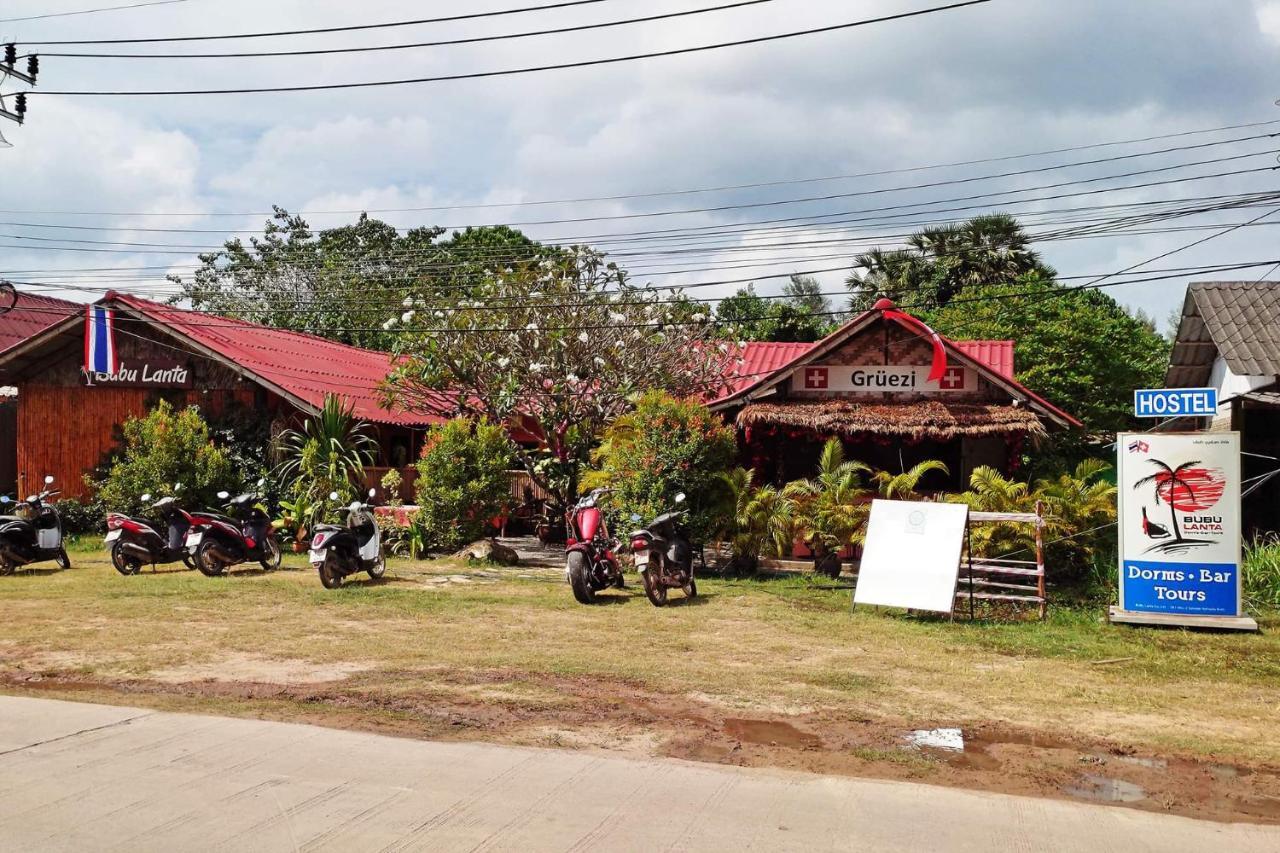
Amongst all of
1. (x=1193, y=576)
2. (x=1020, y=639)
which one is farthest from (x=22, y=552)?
(x=1193, y=576)

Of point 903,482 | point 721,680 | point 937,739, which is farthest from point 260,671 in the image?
point 903,482

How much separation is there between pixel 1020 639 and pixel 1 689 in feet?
30.5

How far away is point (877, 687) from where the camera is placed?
8.86m

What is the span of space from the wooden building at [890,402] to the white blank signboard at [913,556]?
448cm

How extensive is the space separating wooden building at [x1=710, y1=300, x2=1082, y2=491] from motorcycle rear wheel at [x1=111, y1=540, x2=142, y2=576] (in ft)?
31.3

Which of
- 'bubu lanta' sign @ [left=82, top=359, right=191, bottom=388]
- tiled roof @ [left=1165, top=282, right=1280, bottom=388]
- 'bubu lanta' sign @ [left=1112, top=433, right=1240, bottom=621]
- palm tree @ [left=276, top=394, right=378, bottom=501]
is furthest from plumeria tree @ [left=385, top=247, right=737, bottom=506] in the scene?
'bubu lanta' sign @ [left=1112, top=433, right=1240, bottom=621]

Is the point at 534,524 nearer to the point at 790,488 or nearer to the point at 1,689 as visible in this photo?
the point at 790,488

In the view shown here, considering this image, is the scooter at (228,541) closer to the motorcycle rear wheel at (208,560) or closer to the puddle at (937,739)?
the motorcycle rear wheel at (208,560)

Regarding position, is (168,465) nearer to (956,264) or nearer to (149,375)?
(149,375)

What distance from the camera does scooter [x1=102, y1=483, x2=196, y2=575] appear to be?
1599 centimetres

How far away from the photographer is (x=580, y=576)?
524 inches

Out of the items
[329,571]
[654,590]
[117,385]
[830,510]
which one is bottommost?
A: [654,590]

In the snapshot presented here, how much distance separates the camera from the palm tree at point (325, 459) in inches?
769

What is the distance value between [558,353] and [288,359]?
7396 millimetres
